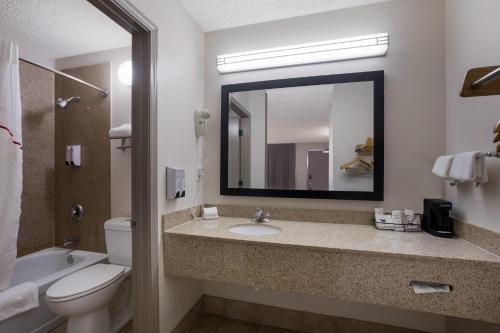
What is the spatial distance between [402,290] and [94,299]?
175 centimetres

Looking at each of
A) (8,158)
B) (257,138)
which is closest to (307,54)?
(257,138)

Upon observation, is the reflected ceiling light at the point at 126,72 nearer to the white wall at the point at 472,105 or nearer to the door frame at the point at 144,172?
the door frame at the point at 144,172

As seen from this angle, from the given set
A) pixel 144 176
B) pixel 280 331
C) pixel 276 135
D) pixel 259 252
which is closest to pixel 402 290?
pixel 259 252

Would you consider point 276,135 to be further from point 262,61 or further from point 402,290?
point 402,290

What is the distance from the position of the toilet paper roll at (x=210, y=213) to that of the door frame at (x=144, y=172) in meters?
0.47

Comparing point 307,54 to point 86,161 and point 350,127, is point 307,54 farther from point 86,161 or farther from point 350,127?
point 86,161

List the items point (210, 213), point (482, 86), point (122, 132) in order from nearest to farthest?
point (482, 86) < point (210, 213) < point (122, 132)

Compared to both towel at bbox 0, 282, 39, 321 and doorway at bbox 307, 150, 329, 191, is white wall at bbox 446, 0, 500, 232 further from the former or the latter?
towel at bbox 0, 282, 39, 321

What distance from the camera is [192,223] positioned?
1584 millimetres

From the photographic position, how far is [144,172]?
Result: 1266 mm

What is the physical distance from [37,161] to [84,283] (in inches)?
57.8

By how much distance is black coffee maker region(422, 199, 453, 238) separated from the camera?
4.24 ft

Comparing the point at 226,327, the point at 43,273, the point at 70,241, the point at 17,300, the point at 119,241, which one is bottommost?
the point at 226,327

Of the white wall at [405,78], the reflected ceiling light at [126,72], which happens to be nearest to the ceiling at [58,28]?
the reflected ceiling light at [126,72]
